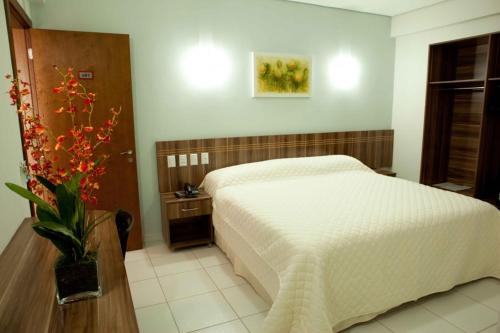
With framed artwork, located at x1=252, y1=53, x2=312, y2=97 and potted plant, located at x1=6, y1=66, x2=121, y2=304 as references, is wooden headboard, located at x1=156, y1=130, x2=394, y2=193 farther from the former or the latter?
potted plant, located at x1=6, y1=66, x2=121, y2=304

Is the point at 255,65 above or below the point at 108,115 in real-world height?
above

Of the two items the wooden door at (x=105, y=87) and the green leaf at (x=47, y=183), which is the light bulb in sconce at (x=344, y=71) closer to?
the wooden door at (x=105, y=87)

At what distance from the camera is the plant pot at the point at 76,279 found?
1210mm

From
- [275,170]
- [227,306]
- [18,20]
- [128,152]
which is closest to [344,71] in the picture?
[275,170]

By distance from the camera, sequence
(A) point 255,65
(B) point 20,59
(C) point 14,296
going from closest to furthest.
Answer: (C) point 14,296 → (B) point 20,59 → (A) point 255,65

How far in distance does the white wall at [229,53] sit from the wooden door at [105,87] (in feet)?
0.51

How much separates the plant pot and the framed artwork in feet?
9.23

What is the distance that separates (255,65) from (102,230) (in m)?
2.46

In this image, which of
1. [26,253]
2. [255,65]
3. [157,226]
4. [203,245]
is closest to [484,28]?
[255,65]

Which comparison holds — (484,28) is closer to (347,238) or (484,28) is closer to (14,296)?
(347,238)

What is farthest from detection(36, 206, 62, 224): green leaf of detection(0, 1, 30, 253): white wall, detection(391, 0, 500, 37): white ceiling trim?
detection(391, 0, 500, 37): white ceiling trim

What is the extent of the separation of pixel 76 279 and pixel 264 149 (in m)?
2.79

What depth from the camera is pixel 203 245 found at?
348 cm

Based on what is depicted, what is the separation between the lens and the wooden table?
1.08 m
